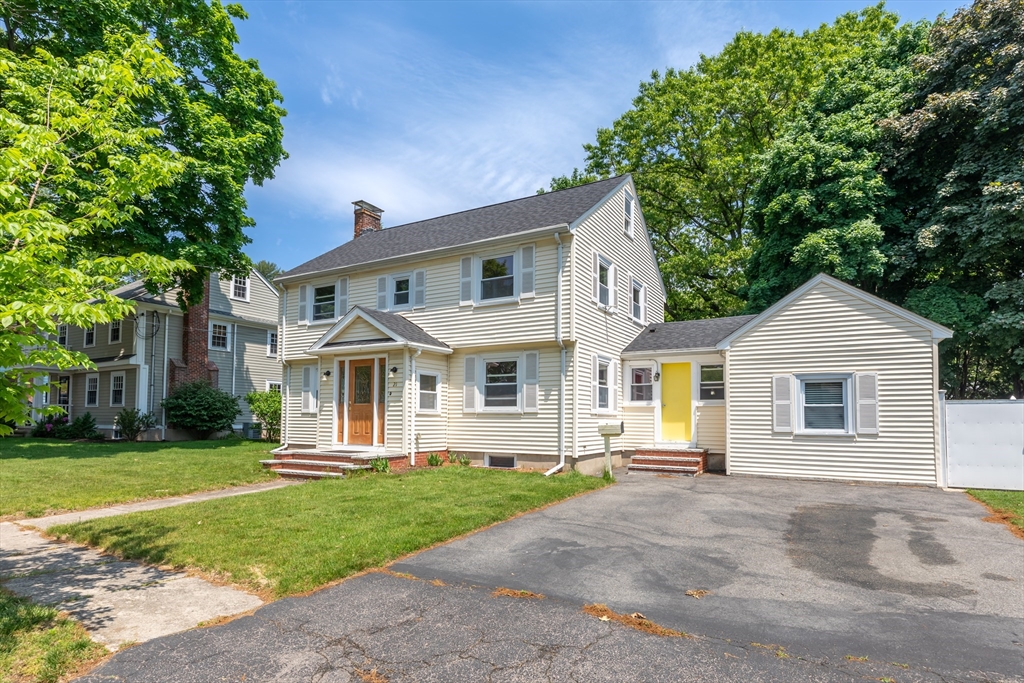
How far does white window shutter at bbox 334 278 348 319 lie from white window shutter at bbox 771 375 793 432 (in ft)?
39.9

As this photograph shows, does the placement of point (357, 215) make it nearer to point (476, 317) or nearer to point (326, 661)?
point (476, 317)

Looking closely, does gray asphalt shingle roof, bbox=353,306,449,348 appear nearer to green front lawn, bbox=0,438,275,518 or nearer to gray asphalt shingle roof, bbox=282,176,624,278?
gray asphalt shingle roof, bbox=282,176,624,278

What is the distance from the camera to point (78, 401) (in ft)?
87.3

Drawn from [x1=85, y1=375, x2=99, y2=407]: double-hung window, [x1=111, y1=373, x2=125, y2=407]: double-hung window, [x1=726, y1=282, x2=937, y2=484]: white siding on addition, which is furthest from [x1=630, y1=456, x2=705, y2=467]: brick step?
[x1=85, y1=375, x2=99, y2=407]: double-hung window

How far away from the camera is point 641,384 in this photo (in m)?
16.5

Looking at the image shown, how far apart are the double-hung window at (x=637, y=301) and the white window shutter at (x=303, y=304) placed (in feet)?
33.8

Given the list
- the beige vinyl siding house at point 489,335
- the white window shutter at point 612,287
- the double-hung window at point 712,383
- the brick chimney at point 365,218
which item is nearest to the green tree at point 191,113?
the brick chimney at point 365,218

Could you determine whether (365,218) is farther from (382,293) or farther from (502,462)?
(502,462)

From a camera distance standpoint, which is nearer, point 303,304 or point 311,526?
point 311,526

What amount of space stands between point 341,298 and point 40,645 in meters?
14.1

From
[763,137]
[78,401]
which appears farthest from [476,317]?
[78,401]

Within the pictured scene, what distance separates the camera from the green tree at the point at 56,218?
3971 mm

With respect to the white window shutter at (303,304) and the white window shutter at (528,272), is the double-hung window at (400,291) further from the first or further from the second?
the white window shutter at (528,272)

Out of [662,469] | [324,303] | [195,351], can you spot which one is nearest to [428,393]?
[324,303]
